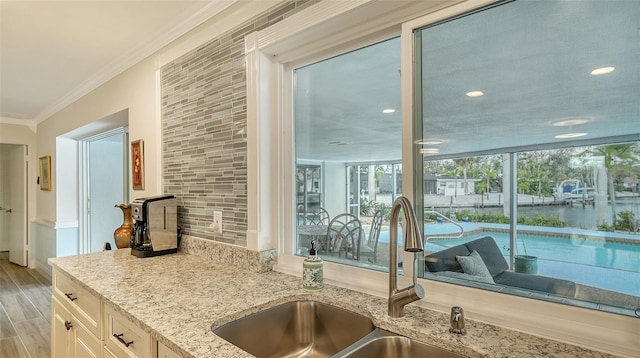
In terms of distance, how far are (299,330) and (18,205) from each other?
6.54 m

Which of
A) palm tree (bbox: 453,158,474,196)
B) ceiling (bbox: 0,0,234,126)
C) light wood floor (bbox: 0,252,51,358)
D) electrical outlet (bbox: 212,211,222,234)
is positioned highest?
ceiling (bbox: 0,0,234,126)

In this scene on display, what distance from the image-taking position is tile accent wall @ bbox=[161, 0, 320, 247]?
1.83 meters

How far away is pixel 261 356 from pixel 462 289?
0.76 metres

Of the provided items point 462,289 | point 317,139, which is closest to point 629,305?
point 462,289

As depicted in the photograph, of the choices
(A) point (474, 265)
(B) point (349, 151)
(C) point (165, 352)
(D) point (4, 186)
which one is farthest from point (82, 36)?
(D) point (4, 186)

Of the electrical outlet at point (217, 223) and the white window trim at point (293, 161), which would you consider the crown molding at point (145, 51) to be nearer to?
the white window trim at point (293, 161)

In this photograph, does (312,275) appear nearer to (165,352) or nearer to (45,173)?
(165,352)

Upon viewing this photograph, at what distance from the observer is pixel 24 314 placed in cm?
345

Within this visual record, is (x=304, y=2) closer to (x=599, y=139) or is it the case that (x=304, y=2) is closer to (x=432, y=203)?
(x=432, y=203)

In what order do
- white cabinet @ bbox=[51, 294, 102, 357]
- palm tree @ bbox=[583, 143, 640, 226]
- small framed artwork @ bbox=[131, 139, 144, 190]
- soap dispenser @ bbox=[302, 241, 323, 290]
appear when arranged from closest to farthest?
1. palm tree @ bbox=[583, 143, 640, 226]
2. soap dispenser @ bbox=[302, 241, 323, 290]
3. white cabinet @ bbox=[51, 294, 102, 357]
4. small framed artwork @ bbox=[131, 139, 144, 190]

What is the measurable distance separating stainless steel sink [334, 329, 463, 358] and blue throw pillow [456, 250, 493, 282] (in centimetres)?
31

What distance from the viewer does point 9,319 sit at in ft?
10.8

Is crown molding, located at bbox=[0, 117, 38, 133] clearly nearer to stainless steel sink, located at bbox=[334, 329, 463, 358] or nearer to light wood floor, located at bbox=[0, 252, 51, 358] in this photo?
light wood floor, located at bbox=[0, 252, 51, 358]

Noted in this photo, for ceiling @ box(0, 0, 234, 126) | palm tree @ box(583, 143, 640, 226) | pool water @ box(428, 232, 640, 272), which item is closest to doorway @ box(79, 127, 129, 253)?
ceiling @ box(0, 0, 234, 126)
